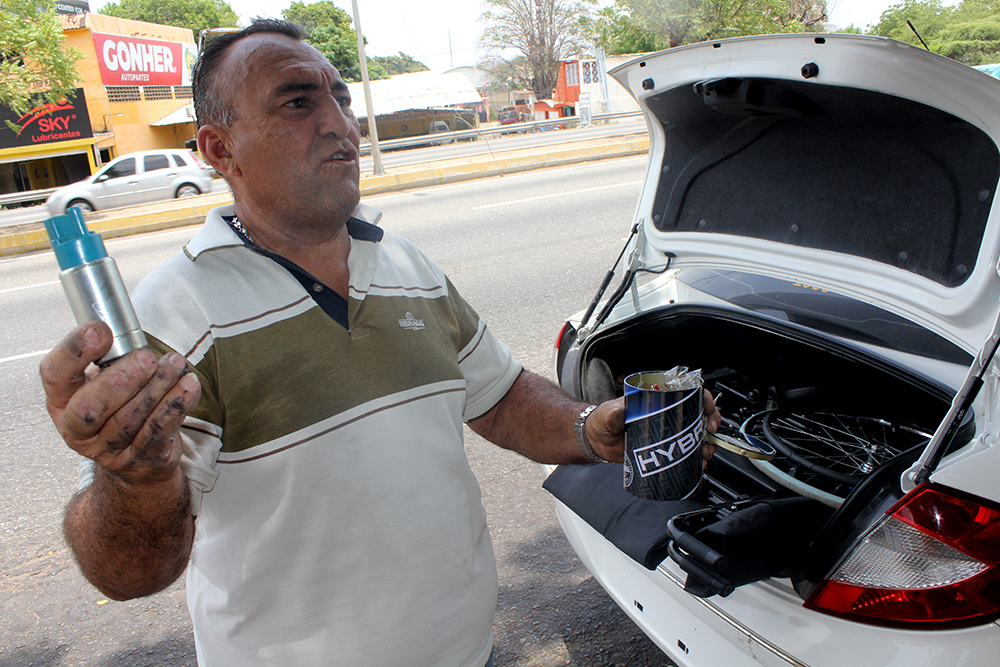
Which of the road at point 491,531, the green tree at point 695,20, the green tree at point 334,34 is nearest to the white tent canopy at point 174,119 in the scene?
the green tree at point 334,34

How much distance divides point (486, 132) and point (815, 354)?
2569cm

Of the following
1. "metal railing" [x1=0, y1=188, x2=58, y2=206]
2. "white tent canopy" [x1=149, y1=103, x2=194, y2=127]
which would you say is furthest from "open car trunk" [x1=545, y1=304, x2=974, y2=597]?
"white tent canopy" [x1=149, y1=103, x2=194, y2=127]

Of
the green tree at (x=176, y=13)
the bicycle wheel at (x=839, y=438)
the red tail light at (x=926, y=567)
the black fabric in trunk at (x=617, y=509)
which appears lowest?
the bicycle wheel at (x=839, y=438)

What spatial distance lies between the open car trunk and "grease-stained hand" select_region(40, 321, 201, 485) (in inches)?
46.6

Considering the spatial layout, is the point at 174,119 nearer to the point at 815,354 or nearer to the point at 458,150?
the point at 458,150

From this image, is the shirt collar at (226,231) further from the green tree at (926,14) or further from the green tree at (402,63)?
the green tree at (402,63)

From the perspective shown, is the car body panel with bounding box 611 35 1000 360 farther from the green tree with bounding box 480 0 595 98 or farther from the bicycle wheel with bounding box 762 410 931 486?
the green tree with bounding box 480 0 595 98

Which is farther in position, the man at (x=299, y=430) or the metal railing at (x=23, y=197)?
the metal railing at (x=23, y=197)

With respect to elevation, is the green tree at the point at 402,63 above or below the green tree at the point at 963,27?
above

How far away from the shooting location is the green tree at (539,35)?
53406 millimetres

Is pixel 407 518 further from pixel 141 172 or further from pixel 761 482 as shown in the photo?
pixel 141 172

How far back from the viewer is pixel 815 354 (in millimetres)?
2719

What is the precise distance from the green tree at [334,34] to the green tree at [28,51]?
3309 cm

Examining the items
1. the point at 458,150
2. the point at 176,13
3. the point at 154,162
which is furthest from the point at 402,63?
the point at 154,162
